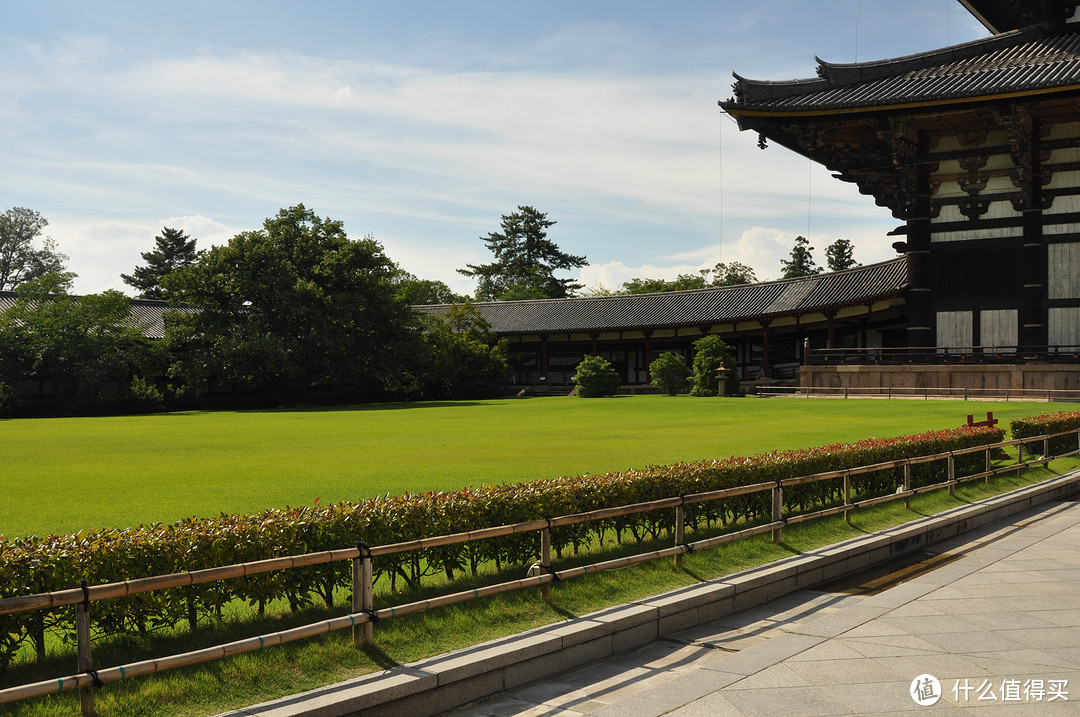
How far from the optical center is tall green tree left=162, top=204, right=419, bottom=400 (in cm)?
4097

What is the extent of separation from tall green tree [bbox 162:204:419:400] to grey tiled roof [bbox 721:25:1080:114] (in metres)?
21.5

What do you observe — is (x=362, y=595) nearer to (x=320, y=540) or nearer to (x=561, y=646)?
(x=320, y=540)

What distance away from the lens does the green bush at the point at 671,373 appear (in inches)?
1645

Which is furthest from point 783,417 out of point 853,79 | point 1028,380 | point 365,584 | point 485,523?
point 365,584

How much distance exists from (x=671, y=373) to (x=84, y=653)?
126 ft

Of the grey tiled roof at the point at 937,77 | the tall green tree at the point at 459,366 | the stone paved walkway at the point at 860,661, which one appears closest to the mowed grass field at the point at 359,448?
the stone paved walkway at the point at 860,661

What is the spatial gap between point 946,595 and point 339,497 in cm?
742

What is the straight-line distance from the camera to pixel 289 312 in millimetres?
41781

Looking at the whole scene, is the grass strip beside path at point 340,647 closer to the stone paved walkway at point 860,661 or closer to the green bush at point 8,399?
the stone paved walkway at point 860,661

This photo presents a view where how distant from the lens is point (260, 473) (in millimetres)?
14320

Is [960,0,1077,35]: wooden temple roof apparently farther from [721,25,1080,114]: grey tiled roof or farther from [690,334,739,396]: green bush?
[690,334,739,396]: green bush

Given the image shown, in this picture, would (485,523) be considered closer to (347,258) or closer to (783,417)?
(783,417)

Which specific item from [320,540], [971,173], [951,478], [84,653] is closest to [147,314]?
[971,173]

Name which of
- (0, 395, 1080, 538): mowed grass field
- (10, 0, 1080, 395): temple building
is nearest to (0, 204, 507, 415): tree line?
(0, 395, 1080, 538): mowed grass field
